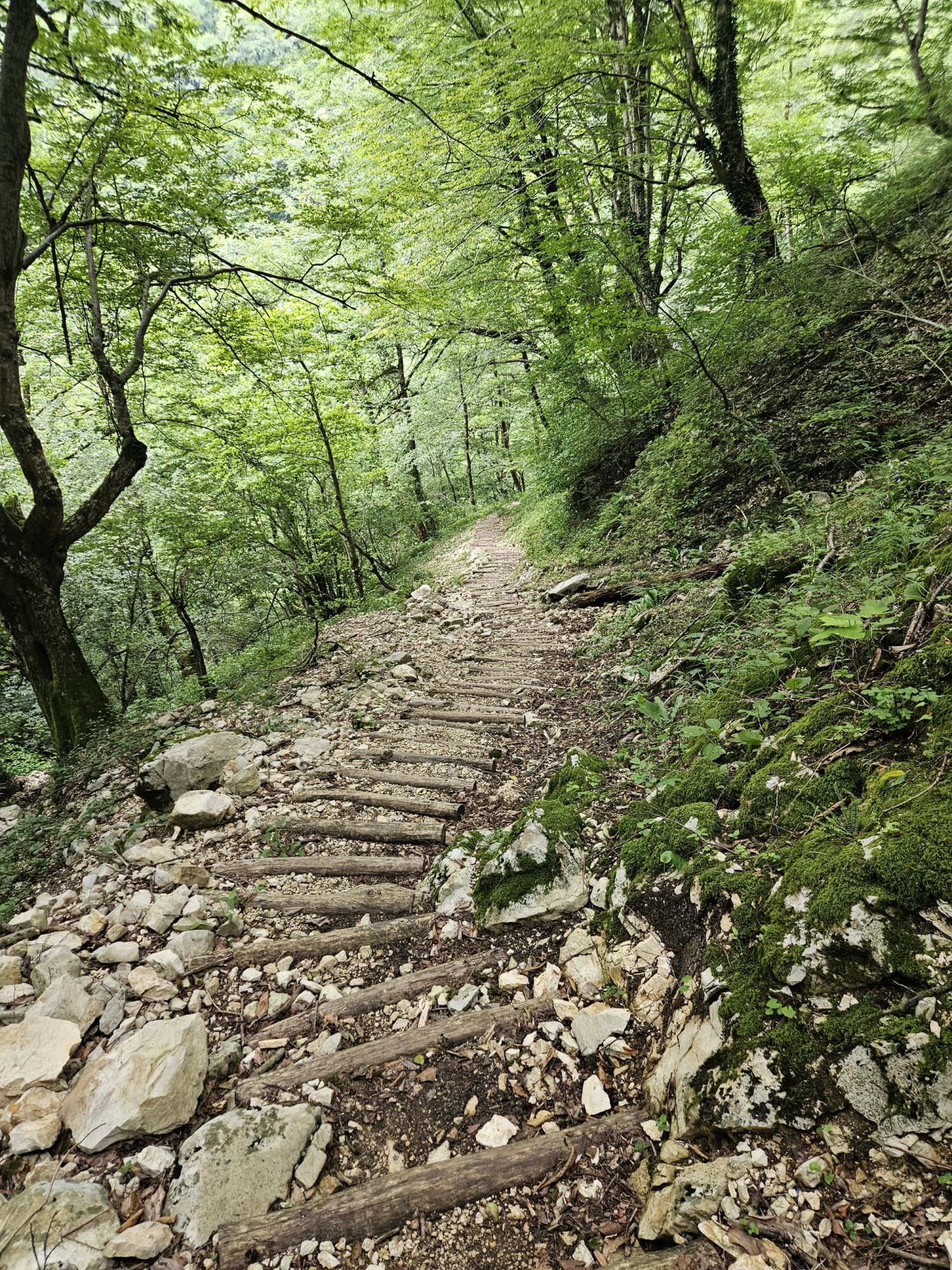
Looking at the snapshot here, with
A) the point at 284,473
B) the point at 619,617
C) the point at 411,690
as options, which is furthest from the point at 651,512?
the point at 284,473

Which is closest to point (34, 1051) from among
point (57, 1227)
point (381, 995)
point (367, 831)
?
point (57, 1227)

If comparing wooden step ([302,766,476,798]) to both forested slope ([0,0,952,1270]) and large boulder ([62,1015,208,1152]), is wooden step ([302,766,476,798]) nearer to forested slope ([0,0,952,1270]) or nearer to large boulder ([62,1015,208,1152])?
forested slope ([0,0,952,1270])

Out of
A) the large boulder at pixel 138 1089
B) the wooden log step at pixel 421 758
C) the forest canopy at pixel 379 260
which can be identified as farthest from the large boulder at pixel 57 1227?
the forest canopy at pixel 379 260

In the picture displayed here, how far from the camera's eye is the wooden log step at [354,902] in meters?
3.33

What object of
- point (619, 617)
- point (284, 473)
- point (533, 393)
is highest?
point (533, 393)

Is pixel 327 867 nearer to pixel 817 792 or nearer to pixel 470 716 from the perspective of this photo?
pixel 470 716

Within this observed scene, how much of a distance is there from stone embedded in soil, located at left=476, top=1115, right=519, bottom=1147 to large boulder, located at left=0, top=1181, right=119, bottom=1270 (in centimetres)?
127

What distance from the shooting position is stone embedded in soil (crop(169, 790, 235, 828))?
4.02 metres

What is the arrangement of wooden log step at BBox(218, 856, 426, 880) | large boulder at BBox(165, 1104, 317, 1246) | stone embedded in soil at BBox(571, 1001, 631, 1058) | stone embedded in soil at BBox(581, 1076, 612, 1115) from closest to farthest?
large boulder at BBox(165, 1104, 317, 1246) → stone embedded in soil at BBox(581, 1076, 612, 1115) → stone embedded in soil at BBox(571, 1001, 631, 1058) → wooden log step at BBox(218, 856, 426, 880)

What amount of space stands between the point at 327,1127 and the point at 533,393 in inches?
532

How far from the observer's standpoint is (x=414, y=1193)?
1.92 metres

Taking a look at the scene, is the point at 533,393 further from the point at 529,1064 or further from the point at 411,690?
the point at 529,1064

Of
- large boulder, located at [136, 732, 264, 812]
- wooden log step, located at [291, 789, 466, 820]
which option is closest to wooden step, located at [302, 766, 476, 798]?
wooden log step, located at [291, 789, 466, 820]

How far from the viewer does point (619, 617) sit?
6301 mm
